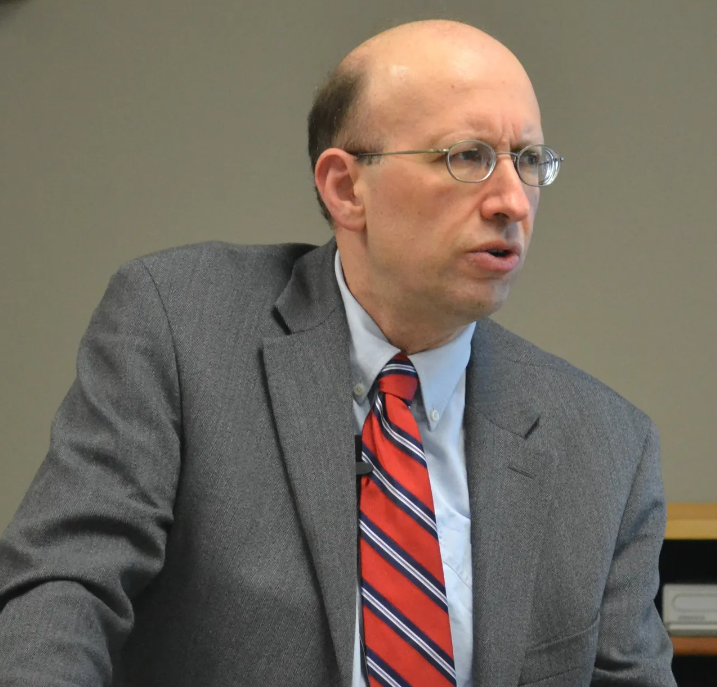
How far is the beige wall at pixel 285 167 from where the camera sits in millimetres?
2600

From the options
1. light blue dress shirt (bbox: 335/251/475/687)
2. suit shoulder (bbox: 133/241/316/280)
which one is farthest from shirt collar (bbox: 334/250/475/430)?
suit shoulder (bbox: 133/241/316/280)

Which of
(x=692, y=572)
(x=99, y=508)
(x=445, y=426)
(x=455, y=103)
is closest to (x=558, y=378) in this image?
(x=445, y=426)

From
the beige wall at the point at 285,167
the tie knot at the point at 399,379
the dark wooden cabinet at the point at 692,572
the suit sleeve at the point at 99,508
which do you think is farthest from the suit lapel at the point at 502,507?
the beige wall at the point at 285,167

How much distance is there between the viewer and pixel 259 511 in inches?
54.7

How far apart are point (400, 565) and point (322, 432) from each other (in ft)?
0.68

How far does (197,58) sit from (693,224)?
130 cm

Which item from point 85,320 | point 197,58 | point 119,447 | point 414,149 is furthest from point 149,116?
Result: point 119,447

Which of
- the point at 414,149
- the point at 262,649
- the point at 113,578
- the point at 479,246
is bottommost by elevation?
the point at 262,649

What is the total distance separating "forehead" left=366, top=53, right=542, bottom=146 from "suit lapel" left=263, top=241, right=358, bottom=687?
28 cm

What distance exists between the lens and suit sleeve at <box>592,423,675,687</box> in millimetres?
1544

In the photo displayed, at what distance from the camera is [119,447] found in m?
1.31

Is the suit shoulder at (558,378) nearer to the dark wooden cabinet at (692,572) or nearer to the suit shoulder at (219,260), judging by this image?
the suit shoulder at (219,260)

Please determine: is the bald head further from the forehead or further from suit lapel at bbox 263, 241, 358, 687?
suit lapel at bbox 263, 241, 358, 687

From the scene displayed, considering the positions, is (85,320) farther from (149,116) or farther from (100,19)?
(100,19)
